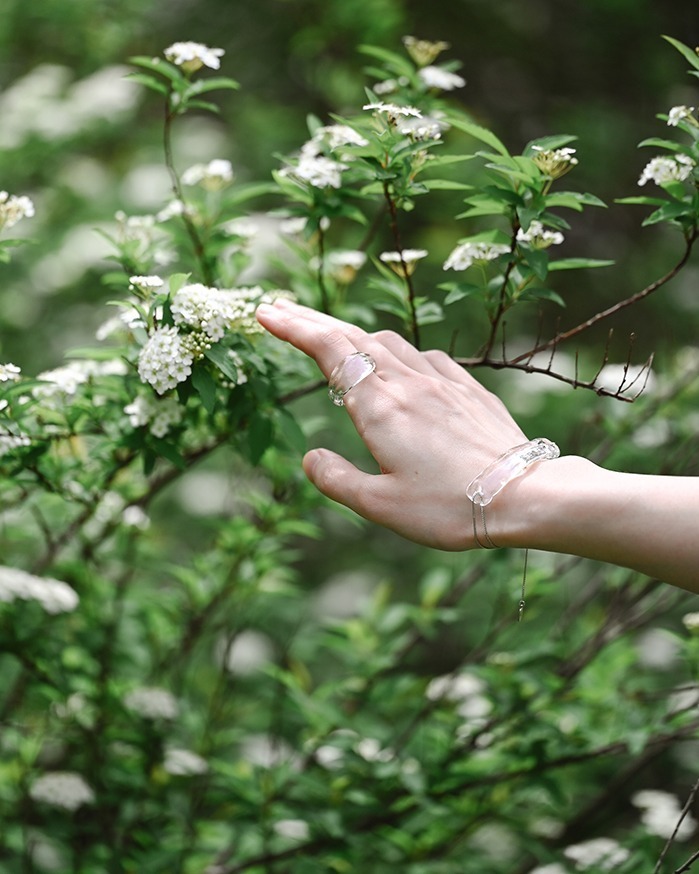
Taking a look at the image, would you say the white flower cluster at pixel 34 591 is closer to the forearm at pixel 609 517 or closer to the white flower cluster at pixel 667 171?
the forearm at pixel 609 517

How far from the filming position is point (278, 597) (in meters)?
2.64

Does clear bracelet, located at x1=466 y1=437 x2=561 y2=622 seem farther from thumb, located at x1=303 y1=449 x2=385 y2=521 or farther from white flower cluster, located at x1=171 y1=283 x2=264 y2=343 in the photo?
white flower cluster, located at x1=171 y1=283 x2=264 y2=343

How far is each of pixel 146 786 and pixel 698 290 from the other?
3.88m

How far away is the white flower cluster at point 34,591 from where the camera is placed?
1784 mm

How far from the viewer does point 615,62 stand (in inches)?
228

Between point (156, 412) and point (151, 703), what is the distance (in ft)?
2.53

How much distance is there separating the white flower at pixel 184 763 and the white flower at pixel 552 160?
137cm

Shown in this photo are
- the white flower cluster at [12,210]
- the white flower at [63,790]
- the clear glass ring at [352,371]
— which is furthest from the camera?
the white flower at [63,790]

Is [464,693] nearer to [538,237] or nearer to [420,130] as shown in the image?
[538,237]

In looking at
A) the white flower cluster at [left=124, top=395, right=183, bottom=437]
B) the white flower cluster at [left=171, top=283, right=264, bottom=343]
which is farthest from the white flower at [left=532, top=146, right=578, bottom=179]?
the white flower cluster at [left=124, top=395, right=183, bottom=437]

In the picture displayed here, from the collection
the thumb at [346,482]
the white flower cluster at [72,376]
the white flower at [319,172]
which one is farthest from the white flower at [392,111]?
the white flower cluster at [72,376]

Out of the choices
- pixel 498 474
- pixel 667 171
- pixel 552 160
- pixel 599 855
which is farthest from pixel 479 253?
pixel 599 855

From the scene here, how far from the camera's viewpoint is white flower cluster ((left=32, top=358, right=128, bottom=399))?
1581 millimetres

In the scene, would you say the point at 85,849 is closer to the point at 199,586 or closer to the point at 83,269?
the point at 199,586
